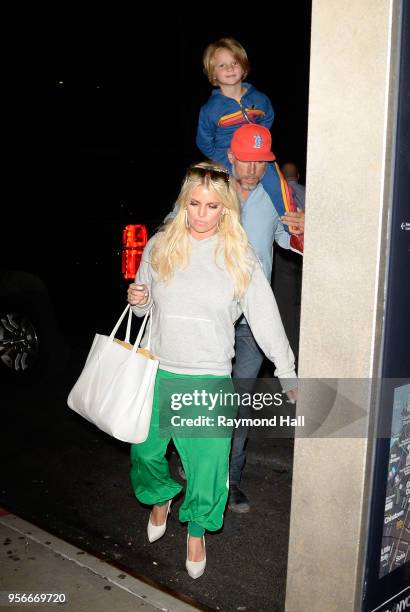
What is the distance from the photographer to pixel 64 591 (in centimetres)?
329

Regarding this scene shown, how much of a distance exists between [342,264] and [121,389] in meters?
1.23

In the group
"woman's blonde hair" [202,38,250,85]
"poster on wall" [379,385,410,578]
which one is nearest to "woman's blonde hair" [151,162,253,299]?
"poster on wall" [379,385,410,578]

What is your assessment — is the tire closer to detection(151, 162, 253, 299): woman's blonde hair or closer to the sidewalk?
the sidewalk

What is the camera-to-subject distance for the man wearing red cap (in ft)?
11.8

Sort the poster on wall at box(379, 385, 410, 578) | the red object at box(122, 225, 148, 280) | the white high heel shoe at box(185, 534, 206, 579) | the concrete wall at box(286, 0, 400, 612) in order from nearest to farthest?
the concrete wall at box(286, 0, 400, 612) → the poster on wall at box(379, 385, 410, 578) → the white high heel shoe at box(185, 534, 206, 579) → the red object at box(122, 225, 148, 280)

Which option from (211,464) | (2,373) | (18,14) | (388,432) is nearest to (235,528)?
(211,464)

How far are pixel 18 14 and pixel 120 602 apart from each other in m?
6.45

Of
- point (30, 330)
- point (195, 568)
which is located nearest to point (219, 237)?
point (195, 568)

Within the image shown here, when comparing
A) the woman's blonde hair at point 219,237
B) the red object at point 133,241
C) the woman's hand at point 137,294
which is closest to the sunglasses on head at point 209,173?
the woman's blonde hair at point 219,237

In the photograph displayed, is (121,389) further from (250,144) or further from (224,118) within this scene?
(224,118)

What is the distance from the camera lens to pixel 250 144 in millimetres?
3588

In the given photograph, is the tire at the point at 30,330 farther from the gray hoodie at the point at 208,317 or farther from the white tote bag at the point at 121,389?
the gray hoodie at the point at 208,317

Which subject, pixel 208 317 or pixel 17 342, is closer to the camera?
pixel 208 317

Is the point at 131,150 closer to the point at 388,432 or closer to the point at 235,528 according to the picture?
the point at 235,528
